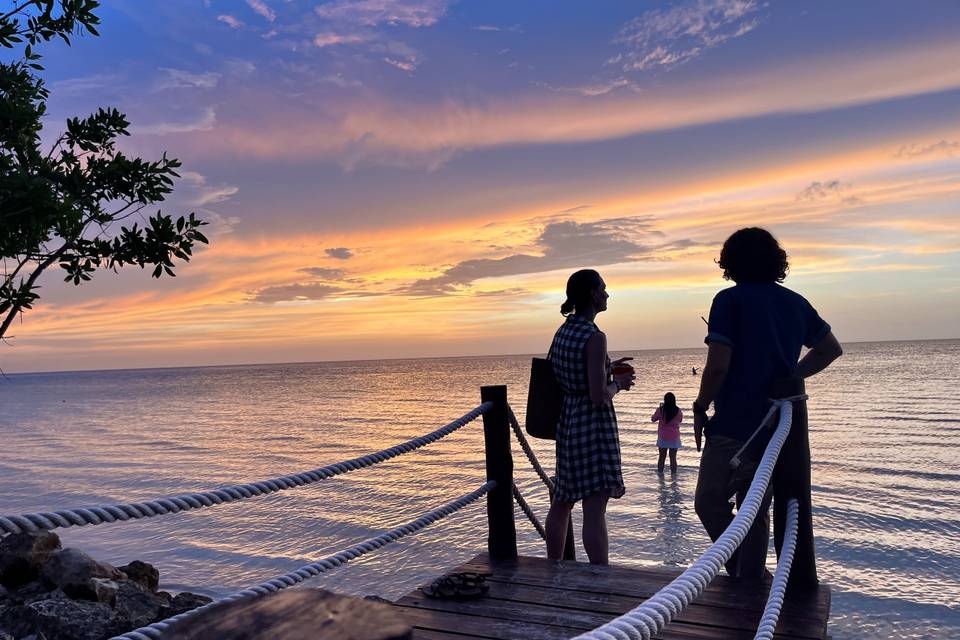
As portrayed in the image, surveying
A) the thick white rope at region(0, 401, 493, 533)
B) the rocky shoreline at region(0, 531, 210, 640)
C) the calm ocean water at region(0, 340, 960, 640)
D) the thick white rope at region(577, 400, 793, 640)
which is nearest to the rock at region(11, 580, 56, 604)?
the rocky shoreline at region(0, 531, 210, 640)

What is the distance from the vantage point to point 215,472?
18766mm

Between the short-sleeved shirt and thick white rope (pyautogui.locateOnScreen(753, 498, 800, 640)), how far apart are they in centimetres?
47

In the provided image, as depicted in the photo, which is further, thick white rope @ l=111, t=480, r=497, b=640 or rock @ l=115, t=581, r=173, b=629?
rock @ l=115, t=581, r=173, b=629

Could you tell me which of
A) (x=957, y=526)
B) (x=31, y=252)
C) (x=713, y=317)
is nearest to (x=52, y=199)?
(x=31, y=252)

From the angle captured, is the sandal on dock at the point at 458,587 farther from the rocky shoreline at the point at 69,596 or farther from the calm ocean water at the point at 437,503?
the calm ocean water at the point at 437,503

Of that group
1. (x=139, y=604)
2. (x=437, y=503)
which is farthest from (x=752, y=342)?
(x=437, y=503)

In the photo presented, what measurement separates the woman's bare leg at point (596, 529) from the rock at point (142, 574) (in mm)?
5745

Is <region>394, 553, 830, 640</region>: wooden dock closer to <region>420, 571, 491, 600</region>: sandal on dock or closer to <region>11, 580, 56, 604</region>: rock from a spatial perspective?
<region>420, 571, 491, 600</region>: sandal on dock

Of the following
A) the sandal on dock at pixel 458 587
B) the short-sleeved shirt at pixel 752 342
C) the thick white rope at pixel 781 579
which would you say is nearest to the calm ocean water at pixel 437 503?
the thick white rope at pixel 781 579

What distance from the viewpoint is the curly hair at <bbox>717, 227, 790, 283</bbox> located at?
151 inches

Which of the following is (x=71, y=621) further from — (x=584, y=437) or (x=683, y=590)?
(x=683, y=590)

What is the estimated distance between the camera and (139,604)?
6.60 meters

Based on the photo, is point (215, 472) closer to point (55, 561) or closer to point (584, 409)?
point (55, 561)

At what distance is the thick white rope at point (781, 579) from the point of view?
2643mm
